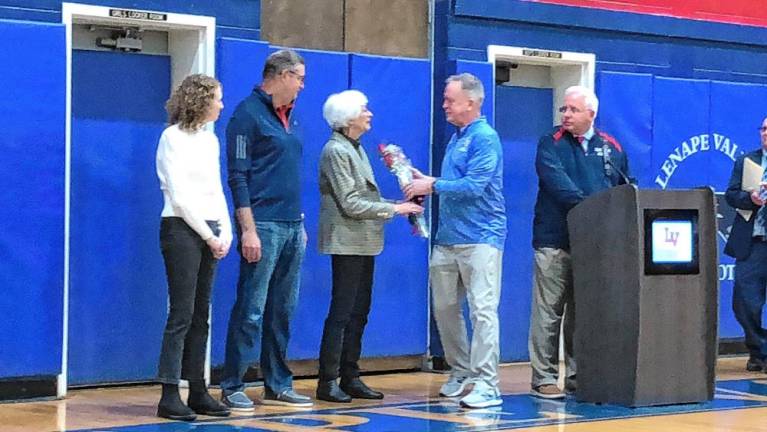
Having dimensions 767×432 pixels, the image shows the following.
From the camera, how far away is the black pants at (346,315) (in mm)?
7676

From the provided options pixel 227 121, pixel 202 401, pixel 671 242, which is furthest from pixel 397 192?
pixel 202 401

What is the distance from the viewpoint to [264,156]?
24.0 feet

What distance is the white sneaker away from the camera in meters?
7.49

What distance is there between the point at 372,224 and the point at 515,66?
273 centimetres

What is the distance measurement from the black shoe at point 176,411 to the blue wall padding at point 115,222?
1231mm

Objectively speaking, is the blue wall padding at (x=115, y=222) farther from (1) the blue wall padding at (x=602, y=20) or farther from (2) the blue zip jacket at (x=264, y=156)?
(1) the blue wall padding at (x=602, y=20)

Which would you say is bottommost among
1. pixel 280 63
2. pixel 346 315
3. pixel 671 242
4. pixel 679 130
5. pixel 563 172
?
pixel 346 315

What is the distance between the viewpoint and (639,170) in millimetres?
10320

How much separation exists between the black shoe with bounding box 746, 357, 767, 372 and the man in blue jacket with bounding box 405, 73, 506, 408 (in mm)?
2846

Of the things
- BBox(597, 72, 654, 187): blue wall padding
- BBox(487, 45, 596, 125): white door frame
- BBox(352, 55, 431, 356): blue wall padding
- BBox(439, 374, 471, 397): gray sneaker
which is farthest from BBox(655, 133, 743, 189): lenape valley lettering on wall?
BBox(439, 374, 471, 397): gray sneaker

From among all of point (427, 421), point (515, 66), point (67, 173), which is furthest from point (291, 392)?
point (515, 66)

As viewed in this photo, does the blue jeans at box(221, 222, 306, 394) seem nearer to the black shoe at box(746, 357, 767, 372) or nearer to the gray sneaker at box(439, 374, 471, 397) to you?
the gray sneaker at box(439, 374, 471, 397)

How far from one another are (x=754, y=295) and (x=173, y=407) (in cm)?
466

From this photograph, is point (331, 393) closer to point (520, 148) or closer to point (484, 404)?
point (484, 404)
